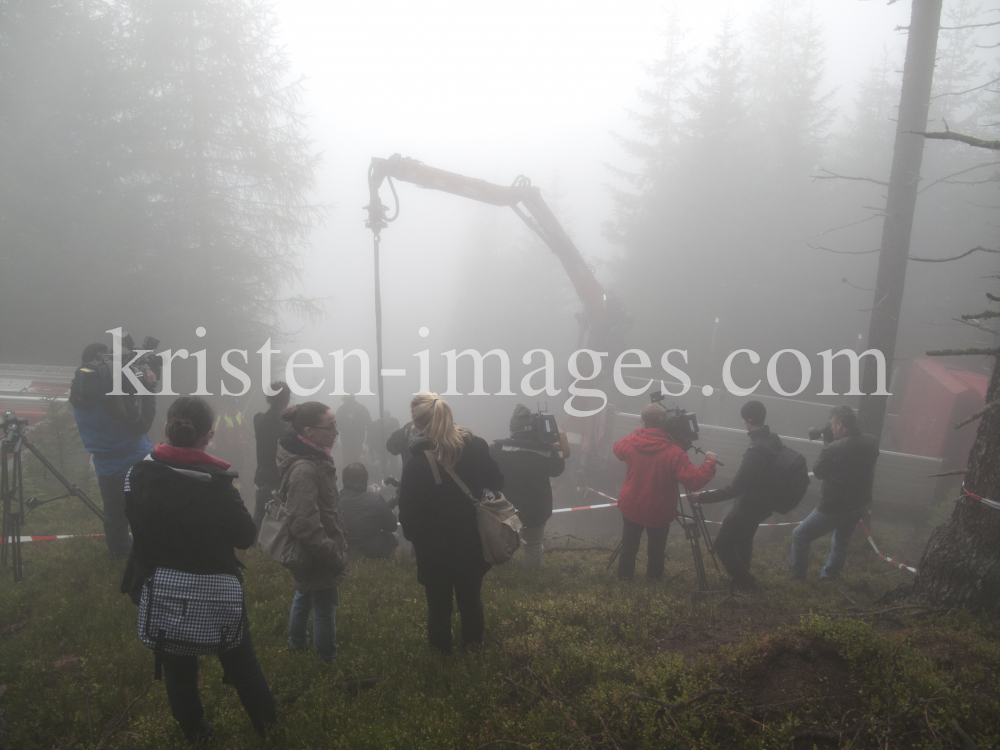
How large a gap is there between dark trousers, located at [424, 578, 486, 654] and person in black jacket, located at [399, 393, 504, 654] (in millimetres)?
33

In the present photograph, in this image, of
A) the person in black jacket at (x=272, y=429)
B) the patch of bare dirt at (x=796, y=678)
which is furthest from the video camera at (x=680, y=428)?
the person in black jacket at (x=272, y=429)

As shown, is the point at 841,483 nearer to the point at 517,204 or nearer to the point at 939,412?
the point at 939,412

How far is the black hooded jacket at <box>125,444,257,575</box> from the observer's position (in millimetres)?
2568

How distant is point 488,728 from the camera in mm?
2945

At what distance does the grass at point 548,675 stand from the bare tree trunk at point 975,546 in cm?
27

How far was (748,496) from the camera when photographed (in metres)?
5.30

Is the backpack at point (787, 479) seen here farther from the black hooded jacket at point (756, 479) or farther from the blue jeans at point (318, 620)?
the blue jeans at point (318, 620)

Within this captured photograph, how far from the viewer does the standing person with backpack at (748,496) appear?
5215mm

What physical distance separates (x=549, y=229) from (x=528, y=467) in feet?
Answer: 27.7

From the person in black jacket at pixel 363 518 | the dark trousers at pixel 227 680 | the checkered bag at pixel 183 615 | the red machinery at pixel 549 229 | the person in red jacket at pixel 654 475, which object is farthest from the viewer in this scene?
the red machinery at pixel 549 229

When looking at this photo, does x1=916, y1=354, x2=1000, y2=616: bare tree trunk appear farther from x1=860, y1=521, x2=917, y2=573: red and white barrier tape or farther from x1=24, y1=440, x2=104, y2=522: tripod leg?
x1=24, y1=440, x2=104, y2=522: tripod leg

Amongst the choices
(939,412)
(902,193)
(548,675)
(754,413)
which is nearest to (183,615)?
(548,675)

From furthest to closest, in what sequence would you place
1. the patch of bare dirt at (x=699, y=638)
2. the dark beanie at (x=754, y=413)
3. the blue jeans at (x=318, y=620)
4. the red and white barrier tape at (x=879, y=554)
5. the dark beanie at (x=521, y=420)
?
the red and white barrier tape at (x=879, y=554) < the dark beanie at (x=521, y=420) < the dark beanie at (x=754, y=413) < the patch of bare dirt at (x=699, y=638) < the blue jeans at (x=318, y=620)

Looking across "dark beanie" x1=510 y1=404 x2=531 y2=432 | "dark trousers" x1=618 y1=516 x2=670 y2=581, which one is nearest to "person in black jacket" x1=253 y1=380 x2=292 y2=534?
"dark beanie" x1=510 y1=404 x2=531 y2=432
